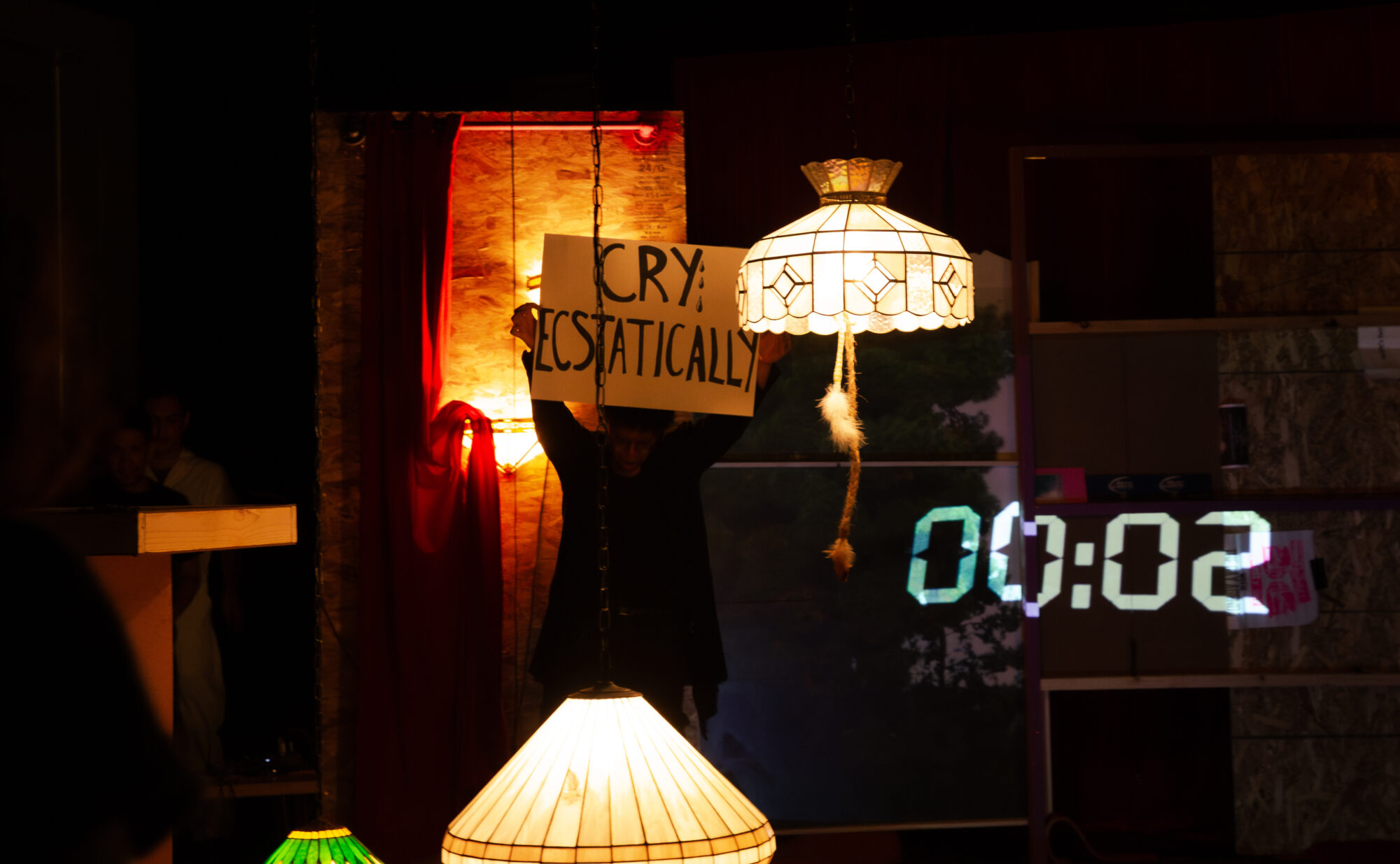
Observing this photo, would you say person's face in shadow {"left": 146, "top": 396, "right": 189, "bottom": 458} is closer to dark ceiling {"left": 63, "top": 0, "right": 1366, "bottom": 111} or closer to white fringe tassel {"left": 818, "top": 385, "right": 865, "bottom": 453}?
dark ceiling {"left": 63, "top": 0, "right": 1366, "bottom": 111}

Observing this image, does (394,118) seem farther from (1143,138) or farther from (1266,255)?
(1266,255)

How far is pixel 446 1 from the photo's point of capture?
3703mm

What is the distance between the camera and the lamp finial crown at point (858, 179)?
99.1 inches

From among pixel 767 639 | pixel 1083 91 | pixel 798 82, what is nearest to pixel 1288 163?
pixel 1083 91

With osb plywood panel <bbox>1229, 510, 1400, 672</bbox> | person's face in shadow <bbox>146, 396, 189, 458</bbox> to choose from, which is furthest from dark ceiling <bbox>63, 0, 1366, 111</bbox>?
osb plywood panel <bbox>1229, 510, 1400, 672</bbox>

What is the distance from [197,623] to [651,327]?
1.63m

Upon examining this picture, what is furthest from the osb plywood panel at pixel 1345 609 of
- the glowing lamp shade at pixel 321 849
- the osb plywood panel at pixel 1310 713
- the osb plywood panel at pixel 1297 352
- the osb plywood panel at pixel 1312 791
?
the glowing lamp shade at pixel 321 849

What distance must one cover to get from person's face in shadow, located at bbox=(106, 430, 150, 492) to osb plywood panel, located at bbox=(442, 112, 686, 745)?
0.82 metres

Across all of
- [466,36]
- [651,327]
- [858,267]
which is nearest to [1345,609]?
[858,267]

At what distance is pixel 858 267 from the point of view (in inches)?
95.0

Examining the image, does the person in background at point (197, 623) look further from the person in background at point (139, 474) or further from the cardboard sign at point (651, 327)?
the cardboard sign at point (651, 327)

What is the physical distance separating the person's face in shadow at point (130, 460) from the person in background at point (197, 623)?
186 mm

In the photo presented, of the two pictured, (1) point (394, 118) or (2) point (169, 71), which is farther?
(2) point (169, 71)

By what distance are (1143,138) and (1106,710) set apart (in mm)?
1746
